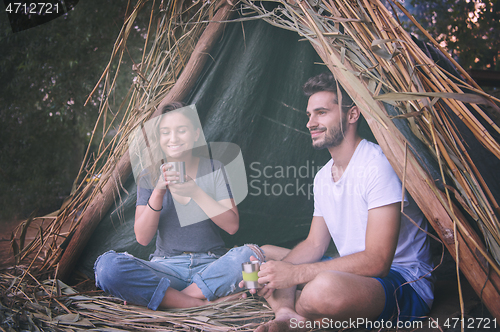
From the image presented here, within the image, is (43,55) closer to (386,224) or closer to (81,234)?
(81,234)

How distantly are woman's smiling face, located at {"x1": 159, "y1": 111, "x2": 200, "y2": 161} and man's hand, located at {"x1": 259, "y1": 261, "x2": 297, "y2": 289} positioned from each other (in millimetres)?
703

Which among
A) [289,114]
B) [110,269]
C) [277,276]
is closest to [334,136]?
[289,114]

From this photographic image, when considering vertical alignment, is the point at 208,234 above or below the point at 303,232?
above

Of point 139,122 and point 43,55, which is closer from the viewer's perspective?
point 139,122

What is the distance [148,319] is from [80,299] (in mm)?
448

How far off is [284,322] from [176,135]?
968 millimetres

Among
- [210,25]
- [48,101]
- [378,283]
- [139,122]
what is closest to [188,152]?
[139,122]

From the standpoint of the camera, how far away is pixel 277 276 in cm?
120

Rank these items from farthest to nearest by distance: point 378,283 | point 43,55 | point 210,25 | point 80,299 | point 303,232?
point 43,55, point 303,232, point 210,25, point 80,299, point 378,283

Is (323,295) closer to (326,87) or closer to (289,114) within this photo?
(326,87)

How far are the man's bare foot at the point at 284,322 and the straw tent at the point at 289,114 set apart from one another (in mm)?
118

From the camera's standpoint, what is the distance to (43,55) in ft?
9.86

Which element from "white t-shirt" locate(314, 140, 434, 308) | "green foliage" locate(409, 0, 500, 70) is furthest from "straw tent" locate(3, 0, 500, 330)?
"green foliage" locate(409, 0, 500, 70)

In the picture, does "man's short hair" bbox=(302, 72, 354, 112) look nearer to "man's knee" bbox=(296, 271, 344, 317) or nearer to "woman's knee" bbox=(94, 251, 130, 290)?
"man's knee" bbox=(296, 271, 344, 317)
